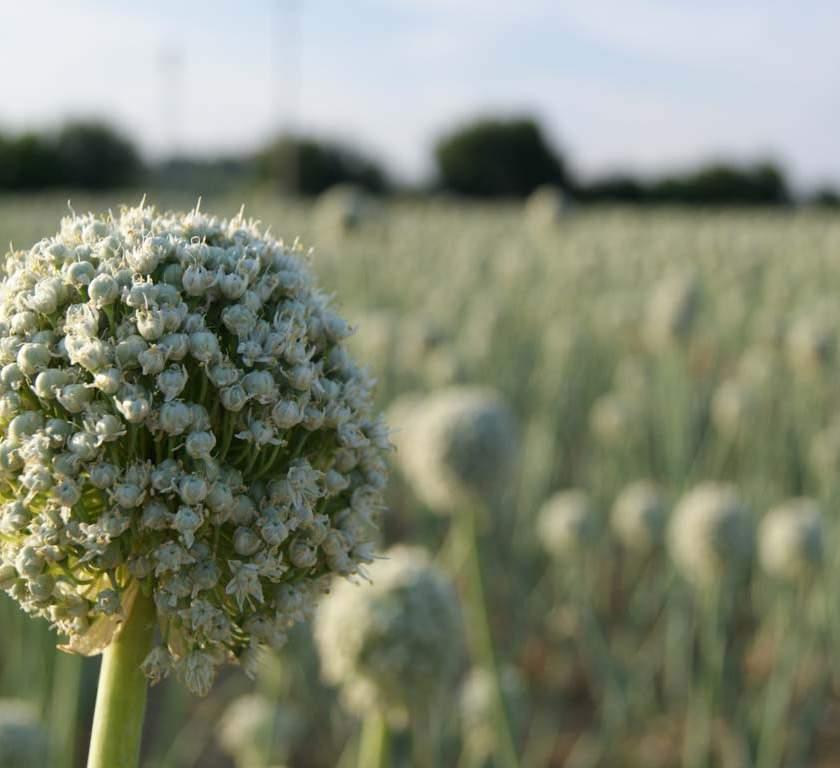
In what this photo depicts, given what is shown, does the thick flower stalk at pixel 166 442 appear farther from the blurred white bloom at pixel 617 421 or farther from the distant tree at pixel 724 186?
the distant tree at pixel 724 186

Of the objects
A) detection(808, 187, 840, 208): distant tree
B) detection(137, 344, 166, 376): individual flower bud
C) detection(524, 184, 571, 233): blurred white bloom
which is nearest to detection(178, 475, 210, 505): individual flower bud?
detection(137, 344, 166, 376): individual flower bud

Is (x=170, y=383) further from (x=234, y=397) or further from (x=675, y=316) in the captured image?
(x=675, y=316)

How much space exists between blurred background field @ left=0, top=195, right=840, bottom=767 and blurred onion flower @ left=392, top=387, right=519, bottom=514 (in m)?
0.05

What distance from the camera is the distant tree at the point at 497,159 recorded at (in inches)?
1580

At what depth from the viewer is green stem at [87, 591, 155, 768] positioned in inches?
42.0

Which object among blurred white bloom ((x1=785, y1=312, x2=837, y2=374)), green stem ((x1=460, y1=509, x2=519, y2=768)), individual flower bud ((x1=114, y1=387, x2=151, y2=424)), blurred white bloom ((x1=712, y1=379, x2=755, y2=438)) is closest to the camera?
individual flower bud ((x1=114, y1=387, x2=151, y2=424))

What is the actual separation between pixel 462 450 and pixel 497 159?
3939 centimetres

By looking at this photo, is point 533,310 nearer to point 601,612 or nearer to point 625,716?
point 601,612

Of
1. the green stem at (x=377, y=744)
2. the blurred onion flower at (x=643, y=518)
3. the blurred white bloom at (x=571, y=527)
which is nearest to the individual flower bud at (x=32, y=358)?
the green stem at (x=377, y=744)

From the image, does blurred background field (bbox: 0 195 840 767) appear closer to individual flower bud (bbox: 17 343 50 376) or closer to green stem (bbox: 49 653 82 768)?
green stem (bbox: 49 653 82 768)

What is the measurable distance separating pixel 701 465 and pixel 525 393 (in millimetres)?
1281

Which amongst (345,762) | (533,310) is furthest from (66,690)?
(533,310)

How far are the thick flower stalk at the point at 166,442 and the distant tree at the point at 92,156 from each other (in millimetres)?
40533

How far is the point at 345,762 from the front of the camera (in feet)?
12.0
